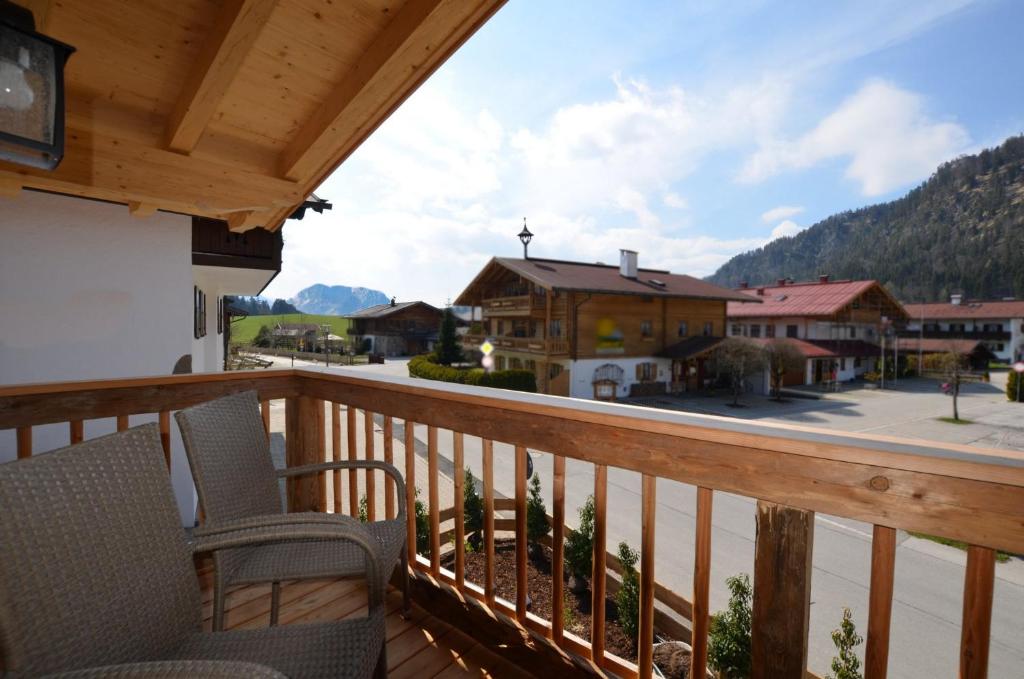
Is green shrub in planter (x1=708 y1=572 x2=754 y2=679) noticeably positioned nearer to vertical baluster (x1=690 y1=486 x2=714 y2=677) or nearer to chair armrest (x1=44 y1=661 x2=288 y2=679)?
vertical baluster (x1=690 y1=486 x2=714 y2=677)

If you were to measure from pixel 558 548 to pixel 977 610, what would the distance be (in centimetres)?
93

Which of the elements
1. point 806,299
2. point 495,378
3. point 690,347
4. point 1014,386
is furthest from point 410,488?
point 806,299

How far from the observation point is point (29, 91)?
130cm

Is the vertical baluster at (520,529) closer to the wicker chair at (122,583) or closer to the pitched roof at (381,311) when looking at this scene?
the wicker chair at (122,583)

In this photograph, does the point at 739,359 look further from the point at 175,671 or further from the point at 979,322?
the point at 979,322

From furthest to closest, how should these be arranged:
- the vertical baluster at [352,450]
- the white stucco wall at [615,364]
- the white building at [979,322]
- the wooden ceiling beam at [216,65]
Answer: the white building at [979,322]
the white stucco wall at [615,364]
the vertical baluster at [352,450]
the wooden ceiling beam at [216,65]

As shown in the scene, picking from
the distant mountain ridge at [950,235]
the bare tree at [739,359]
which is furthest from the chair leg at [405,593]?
the distant mountain ridge at [950,235]

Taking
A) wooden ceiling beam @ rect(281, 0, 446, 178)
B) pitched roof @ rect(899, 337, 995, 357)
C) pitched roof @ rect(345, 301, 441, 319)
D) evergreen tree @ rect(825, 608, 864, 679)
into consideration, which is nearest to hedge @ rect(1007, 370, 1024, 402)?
pitched roof @ rect(899, 337, 995, 357)

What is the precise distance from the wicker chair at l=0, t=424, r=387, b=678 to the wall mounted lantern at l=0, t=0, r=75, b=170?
38.5 inches

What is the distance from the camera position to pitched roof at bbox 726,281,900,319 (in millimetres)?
21906

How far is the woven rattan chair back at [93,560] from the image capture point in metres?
0.71

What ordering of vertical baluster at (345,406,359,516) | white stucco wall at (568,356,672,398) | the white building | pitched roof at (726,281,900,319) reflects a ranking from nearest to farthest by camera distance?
1. vertical baluster at (345,406,359,516)
2. white stucco wall at (568,356,672,398)
3. pitched roof at (726,281,900,319)
4. the white building

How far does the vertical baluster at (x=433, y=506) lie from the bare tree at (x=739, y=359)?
52.3 feet

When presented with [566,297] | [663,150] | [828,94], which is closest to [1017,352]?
[828,94]
